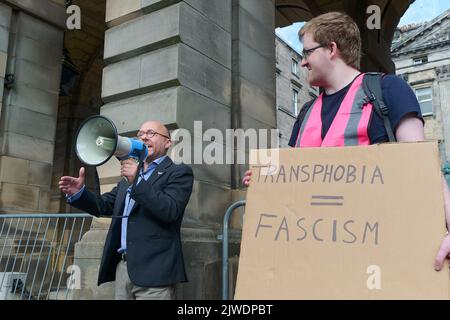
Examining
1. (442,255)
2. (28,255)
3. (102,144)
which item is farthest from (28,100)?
(442,255)

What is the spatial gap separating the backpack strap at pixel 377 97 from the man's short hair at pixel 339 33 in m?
0.20

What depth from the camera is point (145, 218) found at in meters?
3.10

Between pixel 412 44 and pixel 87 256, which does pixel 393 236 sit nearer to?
pixel 87 256

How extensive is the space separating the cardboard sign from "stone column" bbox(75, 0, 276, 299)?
8.40 ft

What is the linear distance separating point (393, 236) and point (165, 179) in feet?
5.90

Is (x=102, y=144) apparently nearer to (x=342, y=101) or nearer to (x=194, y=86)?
(x=342, y=101)

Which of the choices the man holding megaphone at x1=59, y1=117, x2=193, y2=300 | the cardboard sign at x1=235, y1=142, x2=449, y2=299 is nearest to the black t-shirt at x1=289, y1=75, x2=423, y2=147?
the cardboard sign at x1=235, y1=142, x2=449, y2=299

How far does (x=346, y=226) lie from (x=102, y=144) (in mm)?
1694

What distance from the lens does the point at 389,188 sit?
71.7 inches

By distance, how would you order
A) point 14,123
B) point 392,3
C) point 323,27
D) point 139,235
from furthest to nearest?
1. point 392,3
2. point 14,123
3. point 139,235
4. point 323,27
